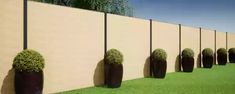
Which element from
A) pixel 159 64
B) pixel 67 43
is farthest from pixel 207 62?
pixel 67 43

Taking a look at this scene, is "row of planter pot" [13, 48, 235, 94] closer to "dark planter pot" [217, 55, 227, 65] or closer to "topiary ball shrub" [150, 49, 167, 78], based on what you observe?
"topiary ball shrub" [150, 49, 167, 78]

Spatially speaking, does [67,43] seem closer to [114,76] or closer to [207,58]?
[114,76]

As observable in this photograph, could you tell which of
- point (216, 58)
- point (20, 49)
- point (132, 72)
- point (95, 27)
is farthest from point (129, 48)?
point (216, 58)

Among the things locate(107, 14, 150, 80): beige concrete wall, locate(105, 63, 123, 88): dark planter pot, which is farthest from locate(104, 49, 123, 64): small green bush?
locate(107, 14, 150, 80): beige concrete wall

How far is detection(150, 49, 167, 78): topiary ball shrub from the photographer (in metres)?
19.7

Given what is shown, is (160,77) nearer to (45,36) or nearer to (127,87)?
(127,87)

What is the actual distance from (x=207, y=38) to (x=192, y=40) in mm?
4079

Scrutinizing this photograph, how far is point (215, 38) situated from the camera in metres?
34.5

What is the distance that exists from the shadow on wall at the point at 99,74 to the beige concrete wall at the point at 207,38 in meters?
16.0

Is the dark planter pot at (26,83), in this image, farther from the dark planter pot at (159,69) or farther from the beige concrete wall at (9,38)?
the dark planter pot at (159,69)

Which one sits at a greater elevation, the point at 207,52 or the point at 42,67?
the point at 207,52

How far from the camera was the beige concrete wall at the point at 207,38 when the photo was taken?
31.0 metres

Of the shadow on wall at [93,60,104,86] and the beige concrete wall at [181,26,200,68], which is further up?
the beige concrete wall at [181,26,200,68]

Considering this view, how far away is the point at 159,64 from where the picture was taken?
19812 mm
